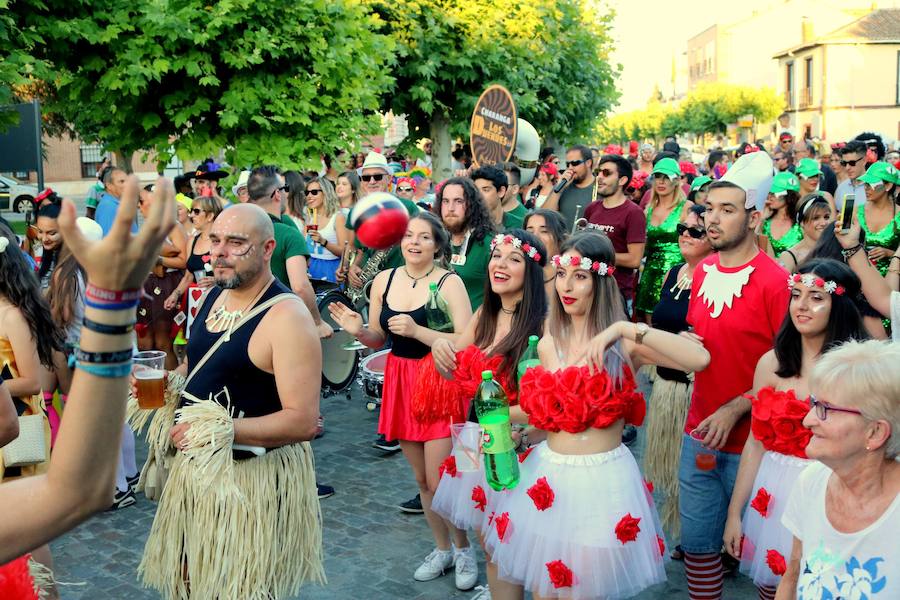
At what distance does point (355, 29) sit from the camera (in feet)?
33.0

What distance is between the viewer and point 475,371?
4.52 metres

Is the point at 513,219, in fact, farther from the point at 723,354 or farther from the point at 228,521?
the point at 228,521

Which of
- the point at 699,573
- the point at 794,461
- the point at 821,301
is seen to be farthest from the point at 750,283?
the point at 699,573

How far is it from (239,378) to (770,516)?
2.30m

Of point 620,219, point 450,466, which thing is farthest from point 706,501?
point 620,219

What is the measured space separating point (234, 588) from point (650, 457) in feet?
10.1

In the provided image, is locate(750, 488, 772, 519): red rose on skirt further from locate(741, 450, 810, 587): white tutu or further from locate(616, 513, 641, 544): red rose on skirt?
locate(616, 513, 641, 544): red rose on skirt

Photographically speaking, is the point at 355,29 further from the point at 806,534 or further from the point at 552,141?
the point at 552,141

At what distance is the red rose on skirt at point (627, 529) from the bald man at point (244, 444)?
1.32m

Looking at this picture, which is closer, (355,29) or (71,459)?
(71,459)

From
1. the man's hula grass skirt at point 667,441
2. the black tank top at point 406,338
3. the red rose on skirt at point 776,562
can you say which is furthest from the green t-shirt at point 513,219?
the red rose on skirt at point 776,562

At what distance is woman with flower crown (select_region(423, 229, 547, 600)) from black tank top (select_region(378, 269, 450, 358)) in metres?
0.33

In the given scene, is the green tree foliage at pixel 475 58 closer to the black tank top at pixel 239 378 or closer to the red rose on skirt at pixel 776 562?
the black tank top at pixel 239 378

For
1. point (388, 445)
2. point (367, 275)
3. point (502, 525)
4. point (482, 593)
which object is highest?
point (367, 275)
